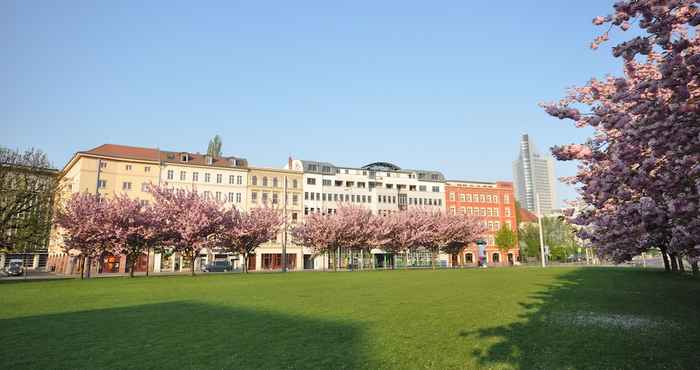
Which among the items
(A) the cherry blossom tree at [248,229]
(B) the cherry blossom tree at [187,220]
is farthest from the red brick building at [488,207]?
(B) the cherry blossom tree at [187,220]

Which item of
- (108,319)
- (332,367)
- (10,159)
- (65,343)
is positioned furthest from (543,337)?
(10,159)

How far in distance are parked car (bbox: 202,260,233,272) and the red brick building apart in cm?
5865

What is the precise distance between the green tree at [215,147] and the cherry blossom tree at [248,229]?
42.7 meters

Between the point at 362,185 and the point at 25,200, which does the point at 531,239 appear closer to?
the point at 362,185

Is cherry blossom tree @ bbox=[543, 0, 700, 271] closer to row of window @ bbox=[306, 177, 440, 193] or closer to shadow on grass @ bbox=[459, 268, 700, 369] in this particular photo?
shadow on grass @ bbox=[459, 268, 700, 369]

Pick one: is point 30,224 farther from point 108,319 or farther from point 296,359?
point 296,359

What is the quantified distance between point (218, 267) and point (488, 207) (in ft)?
244

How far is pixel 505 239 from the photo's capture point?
108562 mm

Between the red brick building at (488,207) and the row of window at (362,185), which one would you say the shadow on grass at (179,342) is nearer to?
the row of window at (362,185)

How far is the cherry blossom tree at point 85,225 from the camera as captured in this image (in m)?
45.4

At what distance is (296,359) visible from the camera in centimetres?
870

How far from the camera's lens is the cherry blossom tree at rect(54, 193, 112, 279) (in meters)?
45.4

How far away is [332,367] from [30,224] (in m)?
44.9

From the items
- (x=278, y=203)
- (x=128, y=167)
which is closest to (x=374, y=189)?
(x=278, y=203)
